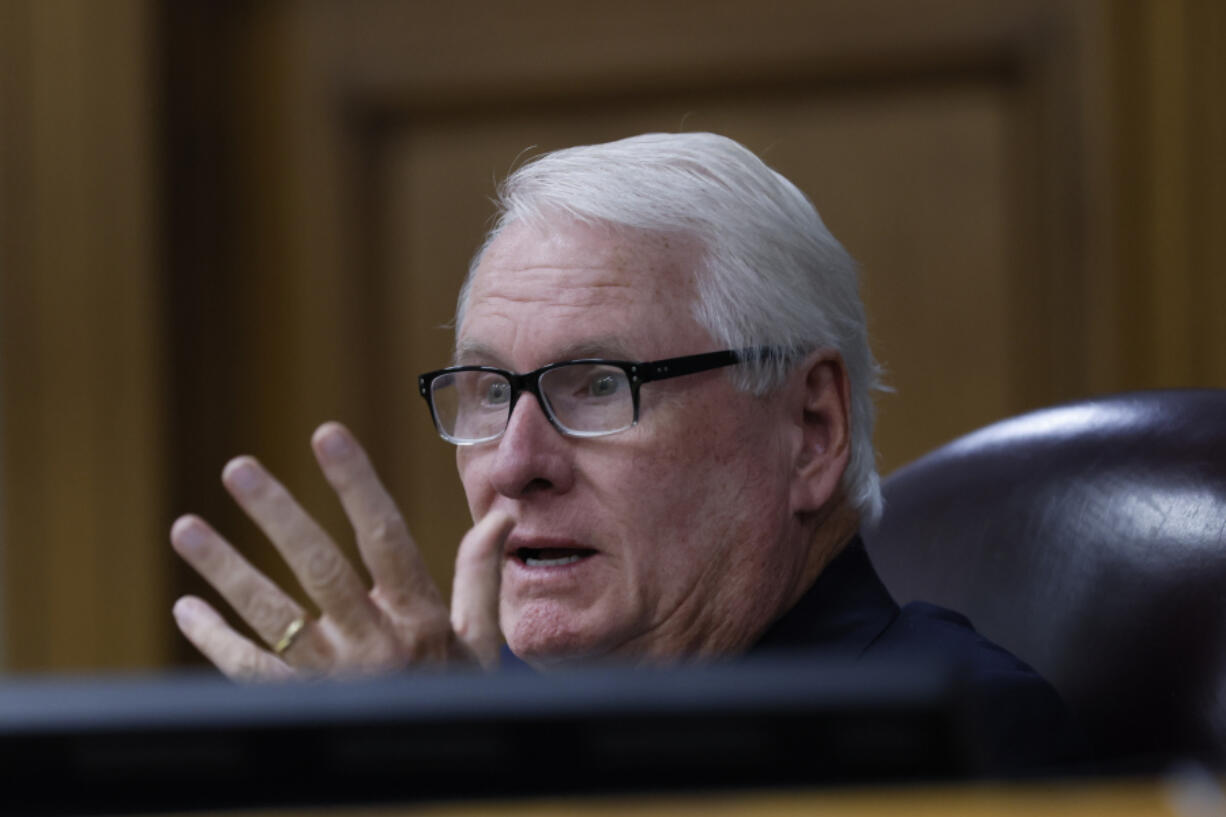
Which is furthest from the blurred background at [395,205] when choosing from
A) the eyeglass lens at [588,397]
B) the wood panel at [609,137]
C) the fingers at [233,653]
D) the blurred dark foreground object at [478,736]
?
the blurred dark foreground object at [478,736]

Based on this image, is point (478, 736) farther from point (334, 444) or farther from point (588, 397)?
point (588, 397)

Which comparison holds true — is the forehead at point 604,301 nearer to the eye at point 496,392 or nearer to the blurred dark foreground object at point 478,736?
the eye at point 496,392

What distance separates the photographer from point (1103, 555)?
1260mm

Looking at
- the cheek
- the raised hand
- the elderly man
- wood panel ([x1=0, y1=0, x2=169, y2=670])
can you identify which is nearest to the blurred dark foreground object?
the raised hand

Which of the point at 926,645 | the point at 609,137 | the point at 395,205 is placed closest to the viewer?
the point at 926,645

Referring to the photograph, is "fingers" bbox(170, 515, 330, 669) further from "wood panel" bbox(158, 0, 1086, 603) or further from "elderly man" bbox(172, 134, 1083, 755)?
"wood panel" bbox(158, 0, 1086, 603)

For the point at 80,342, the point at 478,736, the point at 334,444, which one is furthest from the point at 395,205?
the point at 478,736

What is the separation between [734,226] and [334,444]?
61 cm

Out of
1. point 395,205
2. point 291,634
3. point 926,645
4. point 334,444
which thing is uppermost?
point 395,205

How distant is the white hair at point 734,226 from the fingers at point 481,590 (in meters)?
0.59

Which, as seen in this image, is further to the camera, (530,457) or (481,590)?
(530,457)

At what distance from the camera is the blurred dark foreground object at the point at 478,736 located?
0.36 m

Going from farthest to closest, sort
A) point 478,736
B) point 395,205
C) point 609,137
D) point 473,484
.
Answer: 1. point 395,205
2. point 609,137
3. point 473,484
4. point 478,736

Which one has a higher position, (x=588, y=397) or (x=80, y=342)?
(x=80, y=342)
